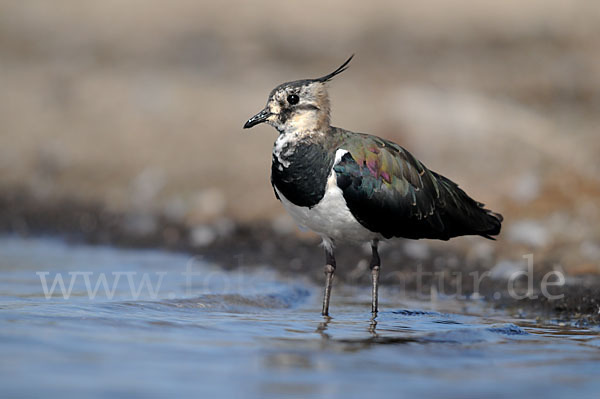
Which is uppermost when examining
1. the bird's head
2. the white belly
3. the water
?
the bird's head

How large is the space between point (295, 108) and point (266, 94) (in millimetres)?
7550

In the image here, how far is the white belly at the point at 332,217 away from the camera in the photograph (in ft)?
22.5

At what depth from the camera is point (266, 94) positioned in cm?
1469

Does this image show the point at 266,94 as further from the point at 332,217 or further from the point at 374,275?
the point at 332,217

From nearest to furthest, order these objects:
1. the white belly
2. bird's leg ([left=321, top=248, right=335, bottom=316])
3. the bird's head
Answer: the white belly, the bird's head, bird's leg ([left=321, top=248, right=335, bottom=316])

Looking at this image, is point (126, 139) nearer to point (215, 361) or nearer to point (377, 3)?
point (377, 3)

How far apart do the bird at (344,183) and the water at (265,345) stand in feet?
2.14

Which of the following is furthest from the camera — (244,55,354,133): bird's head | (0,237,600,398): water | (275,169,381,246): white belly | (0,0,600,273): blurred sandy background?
(0,0,600,273): blurred sandy background

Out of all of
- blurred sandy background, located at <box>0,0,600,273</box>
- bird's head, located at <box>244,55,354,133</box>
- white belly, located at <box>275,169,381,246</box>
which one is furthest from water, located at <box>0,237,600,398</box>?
blurred sandy background, located at <box>0,0,600,273</box>

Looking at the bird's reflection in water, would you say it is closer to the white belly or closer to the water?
the water

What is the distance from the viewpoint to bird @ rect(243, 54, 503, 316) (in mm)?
6887

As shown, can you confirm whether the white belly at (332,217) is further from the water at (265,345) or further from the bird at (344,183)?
the water at (265,345)

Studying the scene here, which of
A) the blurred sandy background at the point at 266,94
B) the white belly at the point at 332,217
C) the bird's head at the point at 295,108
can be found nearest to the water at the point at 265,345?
the white belly at the point at 332,217

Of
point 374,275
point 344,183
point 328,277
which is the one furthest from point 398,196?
point 328,277
